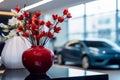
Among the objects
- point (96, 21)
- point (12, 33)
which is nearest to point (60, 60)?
point (96, 21)

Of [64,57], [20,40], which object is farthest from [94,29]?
[20,40]

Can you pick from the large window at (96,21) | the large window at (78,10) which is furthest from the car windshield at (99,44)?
the large window at (78,10)

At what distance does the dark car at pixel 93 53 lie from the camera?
7012mm

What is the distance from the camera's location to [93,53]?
712cm

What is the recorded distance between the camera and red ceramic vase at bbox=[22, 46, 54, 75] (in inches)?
53.5

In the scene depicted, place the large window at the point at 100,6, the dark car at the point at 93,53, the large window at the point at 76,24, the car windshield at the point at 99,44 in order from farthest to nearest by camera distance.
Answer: the large window at the point at 76,24, the large window at the point at 100,6, the car windshield at the point at 99,44, the dark car at the point at 93,53

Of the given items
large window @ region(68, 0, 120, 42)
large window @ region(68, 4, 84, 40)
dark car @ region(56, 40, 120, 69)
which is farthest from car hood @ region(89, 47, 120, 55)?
large window @ region(68, 4, 84, 40)

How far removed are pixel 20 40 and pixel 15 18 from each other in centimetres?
18

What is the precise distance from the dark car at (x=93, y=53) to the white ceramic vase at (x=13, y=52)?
18.1ft

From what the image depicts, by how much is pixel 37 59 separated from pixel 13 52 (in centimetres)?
33

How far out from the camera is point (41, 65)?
1.37 metres

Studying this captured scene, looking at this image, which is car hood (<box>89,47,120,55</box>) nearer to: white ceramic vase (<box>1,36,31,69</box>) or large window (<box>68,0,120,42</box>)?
large window (<box>68,0,120,42</box>)

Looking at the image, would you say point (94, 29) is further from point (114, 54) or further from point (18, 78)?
point (18, 78)

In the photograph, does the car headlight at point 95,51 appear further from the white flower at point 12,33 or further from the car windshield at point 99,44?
the white flower at point 12,33
